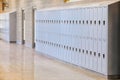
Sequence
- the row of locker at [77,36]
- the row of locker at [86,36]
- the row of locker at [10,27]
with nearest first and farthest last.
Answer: the row of locker at [86,36], the row of locker at [77,36], the row of locker at [10,27]

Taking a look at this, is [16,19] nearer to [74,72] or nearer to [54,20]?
[54,20]

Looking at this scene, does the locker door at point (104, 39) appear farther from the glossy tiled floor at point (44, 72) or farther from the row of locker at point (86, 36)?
the glossy tiled floor at point (44, 72)

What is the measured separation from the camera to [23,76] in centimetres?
1048

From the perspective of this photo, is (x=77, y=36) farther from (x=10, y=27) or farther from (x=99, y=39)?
(x=10, y=27)

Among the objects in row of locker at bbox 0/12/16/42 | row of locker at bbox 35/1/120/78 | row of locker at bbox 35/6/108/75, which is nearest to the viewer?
row of locker at bbox 35/1/120/78

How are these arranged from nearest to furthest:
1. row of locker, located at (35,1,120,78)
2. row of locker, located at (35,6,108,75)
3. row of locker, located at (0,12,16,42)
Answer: row of locker, located at (35,1,120,78) < row of locker, located at (35,6,108,75) < row of locker, located at (0,12,16,42)

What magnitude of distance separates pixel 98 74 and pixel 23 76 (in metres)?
2.49

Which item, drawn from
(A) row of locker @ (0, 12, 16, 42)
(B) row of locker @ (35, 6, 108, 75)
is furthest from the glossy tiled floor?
(A) row of locker @ (0, 12, 16, 42)

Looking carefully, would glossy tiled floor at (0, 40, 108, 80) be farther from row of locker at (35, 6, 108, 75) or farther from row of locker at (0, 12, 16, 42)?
row of locker at (0, 12, 16, 42)

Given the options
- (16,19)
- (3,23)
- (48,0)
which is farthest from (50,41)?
(3,23)

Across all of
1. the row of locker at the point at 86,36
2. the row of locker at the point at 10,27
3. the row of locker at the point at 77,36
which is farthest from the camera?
the row of locker at the point at 10,27

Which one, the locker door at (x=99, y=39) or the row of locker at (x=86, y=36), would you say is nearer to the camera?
the row of locker at (x=86, y=36)

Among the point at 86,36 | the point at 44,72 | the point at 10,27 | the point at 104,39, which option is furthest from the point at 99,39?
the point at 10,27

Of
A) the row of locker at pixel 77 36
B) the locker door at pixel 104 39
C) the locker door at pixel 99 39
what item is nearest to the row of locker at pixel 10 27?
the row of locker at pixel 77 36
